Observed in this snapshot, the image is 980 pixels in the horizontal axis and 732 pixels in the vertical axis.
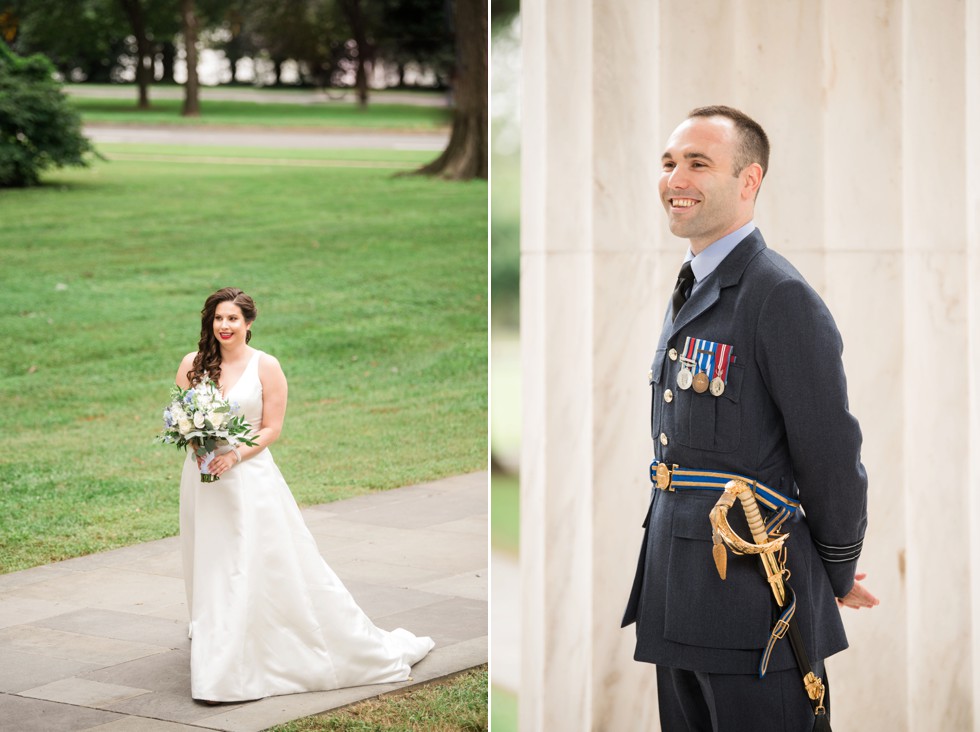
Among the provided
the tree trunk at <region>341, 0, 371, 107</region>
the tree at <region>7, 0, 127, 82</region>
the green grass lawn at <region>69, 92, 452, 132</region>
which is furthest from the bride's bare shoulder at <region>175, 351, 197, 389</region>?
the tree trunk at <region>341, 0, 371, 107</region>

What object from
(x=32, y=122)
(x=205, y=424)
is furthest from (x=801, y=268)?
(x=32, y=122)

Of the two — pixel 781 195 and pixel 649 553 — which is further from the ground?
pixel 781 195

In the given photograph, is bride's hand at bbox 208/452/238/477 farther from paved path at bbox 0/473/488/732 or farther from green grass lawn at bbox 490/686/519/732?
green grass lawn at bbox 490/686/519/732

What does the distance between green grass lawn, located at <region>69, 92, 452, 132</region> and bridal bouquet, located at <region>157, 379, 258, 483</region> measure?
80.7ft

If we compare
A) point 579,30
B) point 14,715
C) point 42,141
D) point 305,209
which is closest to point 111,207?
point 42,141

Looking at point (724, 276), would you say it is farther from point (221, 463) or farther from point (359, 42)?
point (359, 42)

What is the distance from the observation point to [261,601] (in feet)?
19.7

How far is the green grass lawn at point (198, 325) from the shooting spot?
37.1 feet

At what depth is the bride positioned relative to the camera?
19.5ft

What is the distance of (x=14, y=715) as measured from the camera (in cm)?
570

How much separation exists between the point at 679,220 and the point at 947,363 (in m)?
1.21

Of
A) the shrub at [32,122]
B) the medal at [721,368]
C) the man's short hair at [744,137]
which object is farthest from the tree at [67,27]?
the medal at [721,368]

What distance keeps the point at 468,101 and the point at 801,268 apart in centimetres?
1964

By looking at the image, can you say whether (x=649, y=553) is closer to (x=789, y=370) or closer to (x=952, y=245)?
(x=789, y=370)
